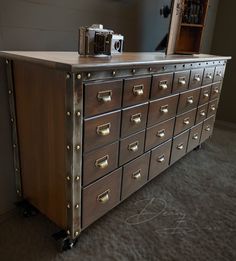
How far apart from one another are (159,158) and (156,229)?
47 centimetres

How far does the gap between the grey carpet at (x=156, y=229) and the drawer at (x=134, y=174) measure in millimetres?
148

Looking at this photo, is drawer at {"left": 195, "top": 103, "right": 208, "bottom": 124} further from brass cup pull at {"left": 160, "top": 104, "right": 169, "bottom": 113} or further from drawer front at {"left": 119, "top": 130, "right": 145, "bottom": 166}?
drawer front at {"left": 119, "top": 130, "right": 145, "bottom": 166}

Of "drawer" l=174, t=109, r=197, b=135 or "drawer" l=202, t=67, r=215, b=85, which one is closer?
"drawer" l=174, t=109, r=197, b=135

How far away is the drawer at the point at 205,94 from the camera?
2.02 m

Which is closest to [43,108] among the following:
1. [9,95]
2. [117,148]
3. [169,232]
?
[9,95]

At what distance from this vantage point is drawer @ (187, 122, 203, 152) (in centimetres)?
208

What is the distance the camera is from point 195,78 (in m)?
1.82

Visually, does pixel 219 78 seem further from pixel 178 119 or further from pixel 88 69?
pixel 88 69

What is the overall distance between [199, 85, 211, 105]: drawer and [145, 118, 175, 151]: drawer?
18.5 inches

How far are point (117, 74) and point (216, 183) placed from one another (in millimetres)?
1247

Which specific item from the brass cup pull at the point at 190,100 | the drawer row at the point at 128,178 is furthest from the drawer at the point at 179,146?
the brass cup pull at the point at 190,100

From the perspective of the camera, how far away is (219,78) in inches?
88.6

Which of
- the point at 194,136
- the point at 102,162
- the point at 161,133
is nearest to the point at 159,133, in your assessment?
the point at 161,133

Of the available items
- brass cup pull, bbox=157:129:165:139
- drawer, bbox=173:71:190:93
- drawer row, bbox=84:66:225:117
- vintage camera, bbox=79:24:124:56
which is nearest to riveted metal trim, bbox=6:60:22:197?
vintage camera, bbox=79:24:124:56
